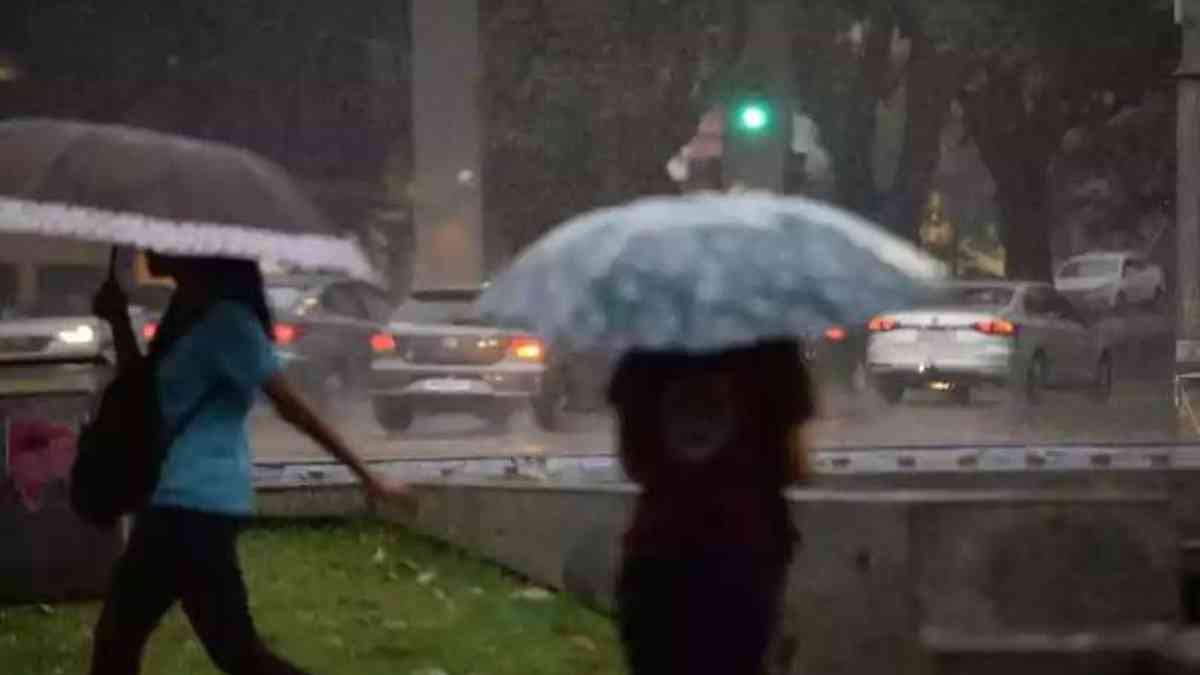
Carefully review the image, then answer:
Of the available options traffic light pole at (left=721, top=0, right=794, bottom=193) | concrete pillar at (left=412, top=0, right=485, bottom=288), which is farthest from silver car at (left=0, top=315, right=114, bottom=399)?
concrete pillar at (left=412, top=0, right=485, bottom=288)

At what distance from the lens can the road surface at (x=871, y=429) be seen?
52.5ft

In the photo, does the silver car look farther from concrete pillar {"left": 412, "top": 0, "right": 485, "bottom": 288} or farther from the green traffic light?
concrete pillar {"left": 412, "top": 0, "right": 485, "bottom": 288}

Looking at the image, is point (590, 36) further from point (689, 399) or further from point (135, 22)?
point (689, 399)

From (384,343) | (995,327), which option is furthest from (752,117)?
(384,343)

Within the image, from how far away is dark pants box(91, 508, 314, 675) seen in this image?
18.3ft

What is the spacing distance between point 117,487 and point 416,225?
26.5 meters

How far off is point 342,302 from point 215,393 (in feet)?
50.8

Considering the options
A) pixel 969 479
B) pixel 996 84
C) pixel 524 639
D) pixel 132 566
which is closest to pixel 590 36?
pixel 996 84

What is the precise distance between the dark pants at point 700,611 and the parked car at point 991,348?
17.0 metres

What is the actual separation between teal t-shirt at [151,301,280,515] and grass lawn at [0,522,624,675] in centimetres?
260

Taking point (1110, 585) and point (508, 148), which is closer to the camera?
point (1110, 585)

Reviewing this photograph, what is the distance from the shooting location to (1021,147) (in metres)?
31.1

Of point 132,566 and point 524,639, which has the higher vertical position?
point 132,566

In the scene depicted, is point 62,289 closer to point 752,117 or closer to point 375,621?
point 752,117
